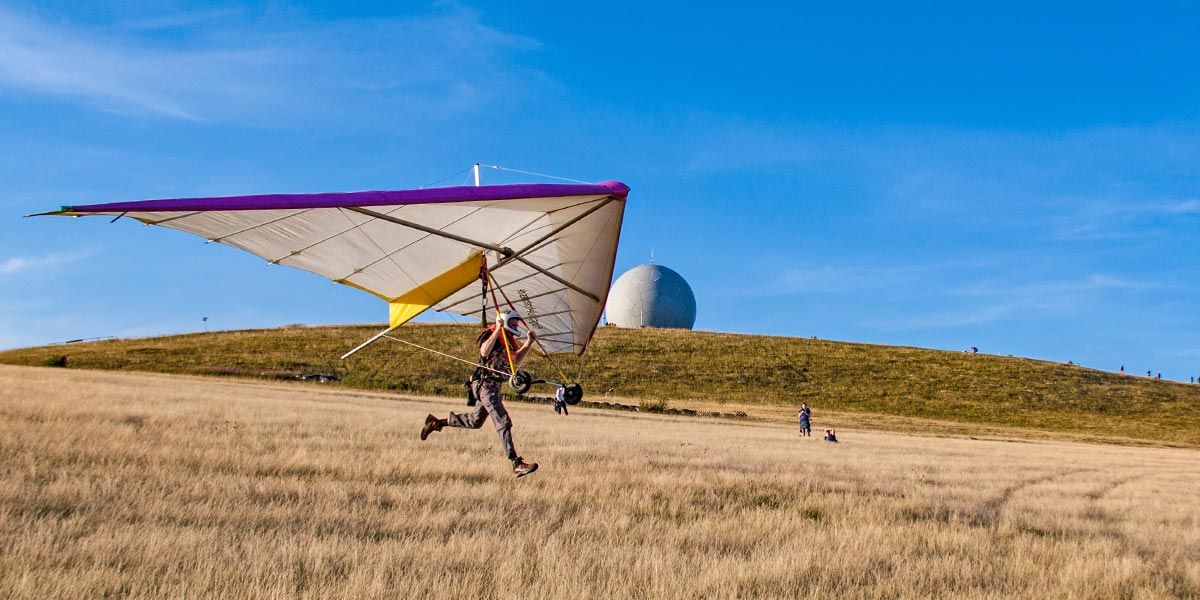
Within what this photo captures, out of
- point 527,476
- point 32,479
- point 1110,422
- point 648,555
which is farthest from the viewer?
point 1110,422

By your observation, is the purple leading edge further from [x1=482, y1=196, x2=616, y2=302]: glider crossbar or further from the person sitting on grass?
the person sitting on grass

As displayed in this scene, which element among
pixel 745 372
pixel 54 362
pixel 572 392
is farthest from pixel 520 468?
pixel 745 372

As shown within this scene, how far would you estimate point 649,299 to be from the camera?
89625mm

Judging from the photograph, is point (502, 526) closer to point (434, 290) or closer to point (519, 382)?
point (519, 382)

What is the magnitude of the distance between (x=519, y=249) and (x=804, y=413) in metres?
26.1

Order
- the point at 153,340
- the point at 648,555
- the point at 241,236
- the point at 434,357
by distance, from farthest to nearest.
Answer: the point at 153,340
the point at 434,357
the point at 241,236
the point at 648,555

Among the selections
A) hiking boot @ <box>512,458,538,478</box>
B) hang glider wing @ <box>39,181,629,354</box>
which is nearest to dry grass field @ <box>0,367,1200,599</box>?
hiking boot @ <box>512,458,538,478</box>

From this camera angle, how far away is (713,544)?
7469mm

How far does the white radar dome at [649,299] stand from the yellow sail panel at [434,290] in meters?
74.9

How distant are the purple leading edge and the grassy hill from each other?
41.1 metres

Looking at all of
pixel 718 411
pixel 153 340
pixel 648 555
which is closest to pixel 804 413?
pixel 718 411

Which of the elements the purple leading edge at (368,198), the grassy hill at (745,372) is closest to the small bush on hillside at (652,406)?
the grassy hill at (745,372)

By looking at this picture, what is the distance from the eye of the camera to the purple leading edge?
814 centimetres

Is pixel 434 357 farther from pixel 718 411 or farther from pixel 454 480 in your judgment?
pixel 454 480
